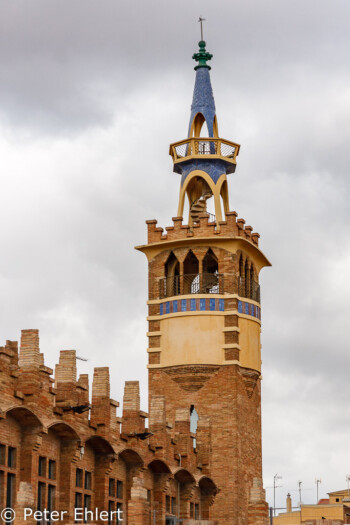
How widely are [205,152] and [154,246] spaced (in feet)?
21.8

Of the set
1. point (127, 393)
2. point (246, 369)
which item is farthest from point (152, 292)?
A: point (127, 393)

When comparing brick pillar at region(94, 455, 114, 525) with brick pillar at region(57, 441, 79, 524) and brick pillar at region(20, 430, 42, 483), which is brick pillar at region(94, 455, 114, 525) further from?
brick pillar at region(20, 430, 42, 483)

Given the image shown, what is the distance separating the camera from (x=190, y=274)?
6962cm

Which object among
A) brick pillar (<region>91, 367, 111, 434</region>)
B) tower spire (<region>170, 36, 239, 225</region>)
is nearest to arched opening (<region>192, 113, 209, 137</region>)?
tower spire (<region>170, 36, 239, 225</region>)

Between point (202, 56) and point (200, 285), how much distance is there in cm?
1520

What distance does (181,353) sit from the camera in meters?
68.1

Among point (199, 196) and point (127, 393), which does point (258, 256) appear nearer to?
point (199, 196)

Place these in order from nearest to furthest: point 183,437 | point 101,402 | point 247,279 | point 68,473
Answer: point 68,473
point 101,402
point 183,437
point 247,279

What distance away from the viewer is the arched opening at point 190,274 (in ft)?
228

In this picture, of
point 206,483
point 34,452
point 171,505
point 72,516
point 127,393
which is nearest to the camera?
point 34,452

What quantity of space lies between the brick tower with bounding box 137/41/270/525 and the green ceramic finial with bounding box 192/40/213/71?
529cm

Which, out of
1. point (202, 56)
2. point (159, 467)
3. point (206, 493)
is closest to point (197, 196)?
point (202, 56)

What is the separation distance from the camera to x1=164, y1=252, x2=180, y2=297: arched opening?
69.8 m

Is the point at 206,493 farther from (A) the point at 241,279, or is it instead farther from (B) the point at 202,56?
(B) the point at 202,56
